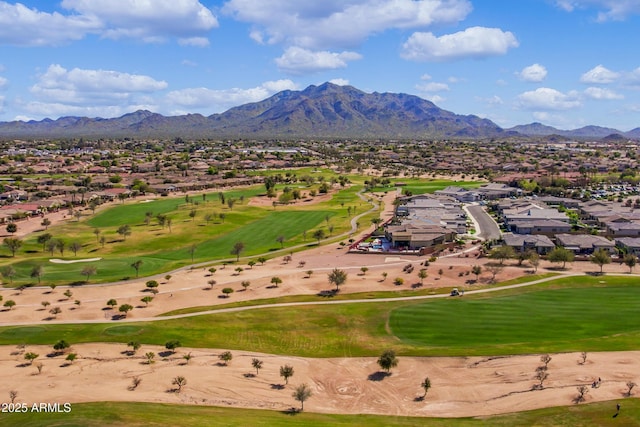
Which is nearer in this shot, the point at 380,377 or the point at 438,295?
the point at 380,377

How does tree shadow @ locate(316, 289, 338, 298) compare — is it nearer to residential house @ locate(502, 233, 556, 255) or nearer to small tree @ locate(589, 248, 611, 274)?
residential house @ locate(502, 233, 556, 255)

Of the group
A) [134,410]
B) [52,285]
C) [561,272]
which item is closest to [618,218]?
[561,272]

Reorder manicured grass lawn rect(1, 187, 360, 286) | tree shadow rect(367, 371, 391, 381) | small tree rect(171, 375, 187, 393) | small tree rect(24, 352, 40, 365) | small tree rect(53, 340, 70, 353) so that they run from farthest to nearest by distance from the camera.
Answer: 1. manicured grass lawn rect(1, 187, 360, 286)
2. small tree rect(53, 340, 70, 353)
3. small tree rect(24, 352, 40, 365)
4. tree shadow rect(367, 371, 391, 381)
5. small tree rect(171, 375, 187, 393)

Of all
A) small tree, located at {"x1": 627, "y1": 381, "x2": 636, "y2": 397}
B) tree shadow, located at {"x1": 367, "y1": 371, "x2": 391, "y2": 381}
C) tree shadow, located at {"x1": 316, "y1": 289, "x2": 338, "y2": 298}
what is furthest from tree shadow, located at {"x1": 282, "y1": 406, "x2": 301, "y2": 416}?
small tree, located at {"x1": 627, "y1": 381, "x2": 636, "y2": 397}

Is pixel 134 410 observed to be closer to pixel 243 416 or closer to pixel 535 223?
pixel 243 416

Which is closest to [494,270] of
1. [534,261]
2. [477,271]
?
[477,271]

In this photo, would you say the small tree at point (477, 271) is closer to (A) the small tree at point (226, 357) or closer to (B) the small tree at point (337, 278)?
(B) the small tree at point (337, 278)
